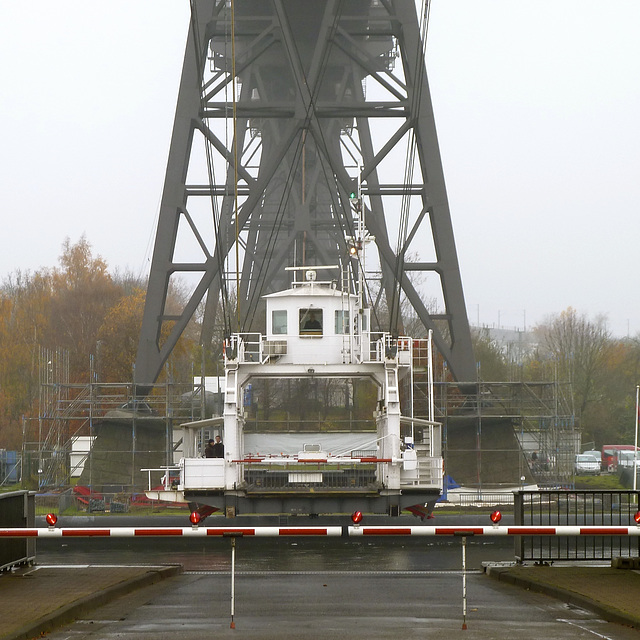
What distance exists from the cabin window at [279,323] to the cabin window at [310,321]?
1.49 feet

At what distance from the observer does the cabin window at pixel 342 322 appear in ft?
96.2

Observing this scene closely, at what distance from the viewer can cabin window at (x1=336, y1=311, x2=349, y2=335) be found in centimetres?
2933

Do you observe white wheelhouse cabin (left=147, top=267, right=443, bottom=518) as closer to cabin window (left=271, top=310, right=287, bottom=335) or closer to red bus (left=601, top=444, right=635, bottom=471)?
cabin window (left=271, top=310, right=287, bottom=335)

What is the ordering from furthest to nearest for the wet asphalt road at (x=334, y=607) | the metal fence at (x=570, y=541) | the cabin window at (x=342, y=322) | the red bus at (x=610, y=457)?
1. the red bus at (x=610, y=457)
2. the cabin window at (x=342, y=322)
3. the metal fence at (x=570, y=541)
4. the wet asphalt road at (x=334, y=607)

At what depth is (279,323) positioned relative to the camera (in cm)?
2992

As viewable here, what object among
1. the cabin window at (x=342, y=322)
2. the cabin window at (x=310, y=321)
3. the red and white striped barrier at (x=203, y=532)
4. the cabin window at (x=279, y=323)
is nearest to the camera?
the red and white striped barrier at (x=203, y=532)

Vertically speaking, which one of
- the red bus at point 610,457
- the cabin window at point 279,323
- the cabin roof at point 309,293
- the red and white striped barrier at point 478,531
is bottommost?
the red bus at point 610,457

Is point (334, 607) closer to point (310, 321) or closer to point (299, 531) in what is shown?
point (299, 531)

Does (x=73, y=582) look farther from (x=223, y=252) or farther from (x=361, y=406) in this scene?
(x=361, y=406)

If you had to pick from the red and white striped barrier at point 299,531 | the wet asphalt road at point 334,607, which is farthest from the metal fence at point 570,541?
the red and white striped barrier at point 299,531

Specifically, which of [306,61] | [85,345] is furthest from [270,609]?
[85,345]

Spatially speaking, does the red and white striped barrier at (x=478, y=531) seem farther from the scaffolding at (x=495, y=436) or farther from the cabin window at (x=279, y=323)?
the scaffolding at (x=495, y=436)

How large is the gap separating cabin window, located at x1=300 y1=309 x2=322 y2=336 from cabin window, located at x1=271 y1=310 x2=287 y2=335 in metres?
0.45

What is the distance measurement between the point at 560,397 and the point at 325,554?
26.7 meters
